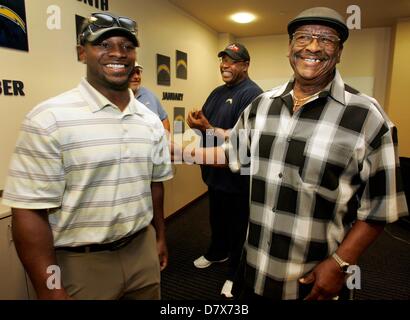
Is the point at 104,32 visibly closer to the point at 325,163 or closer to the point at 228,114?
the point at 325,163

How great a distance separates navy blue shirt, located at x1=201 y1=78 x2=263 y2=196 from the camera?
2.18 metres

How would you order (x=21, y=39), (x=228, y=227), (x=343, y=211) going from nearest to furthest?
(x=343, y=211), (x=21, y=39), (x=228, y=227)

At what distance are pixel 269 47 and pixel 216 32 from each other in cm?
99

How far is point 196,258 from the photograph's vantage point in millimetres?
2807

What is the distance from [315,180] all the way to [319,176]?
2cm

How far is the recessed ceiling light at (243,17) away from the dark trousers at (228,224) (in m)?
2.59

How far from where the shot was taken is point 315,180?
1.06 metres

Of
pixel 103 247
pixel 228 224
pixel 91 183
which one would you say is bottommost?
pixel 228 224

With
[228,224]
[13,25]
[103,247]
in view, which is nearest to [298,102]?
[103,247]

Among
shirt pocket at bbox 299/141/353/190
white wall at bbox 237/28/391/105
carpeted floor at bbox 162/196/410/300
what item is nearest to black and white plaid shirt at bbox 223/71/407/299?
shirt pocket at bbox 299/141/353/190

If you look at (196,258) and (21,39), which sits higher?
(21,39)
